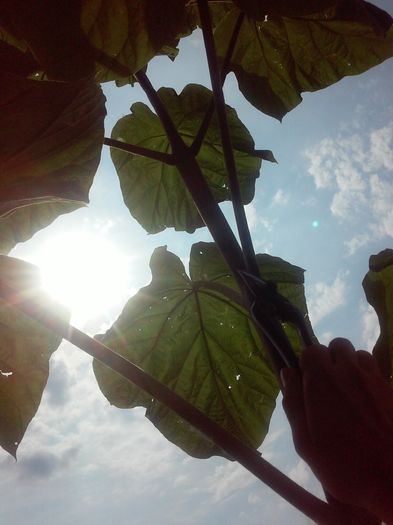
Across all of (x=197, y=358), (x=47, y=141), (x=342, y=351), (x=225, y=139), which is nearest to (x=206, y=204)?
(x=225, y=139)

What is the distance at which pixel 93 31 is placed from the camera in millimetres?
1015

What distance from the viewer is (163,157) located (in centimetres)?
104

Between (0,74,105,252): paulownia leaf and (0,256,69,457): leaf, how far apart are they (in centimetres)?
38

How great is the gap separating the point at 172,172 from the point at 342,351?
1377 millimetres

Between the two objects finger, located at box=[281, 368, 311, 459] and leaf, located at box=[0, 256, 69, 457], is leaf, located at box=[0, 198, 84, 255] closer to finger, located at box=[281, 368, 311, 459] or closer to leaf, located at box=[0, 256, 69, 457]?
leaf, located at box=[0, 256, 69, 457]

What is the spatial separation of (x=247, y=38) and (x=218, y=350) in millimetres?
986

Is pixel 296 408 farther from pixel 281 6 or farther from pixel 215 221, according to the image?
pixel 281 6

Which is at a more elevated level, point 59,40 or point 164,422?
point 59,40

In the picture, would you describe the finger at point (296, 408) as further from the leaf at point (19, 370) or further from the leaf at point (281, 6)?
the leaf at point (281, 6)

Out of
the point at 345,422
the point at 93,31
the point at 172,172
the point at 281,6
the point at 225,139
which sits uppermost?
the point at 172,172

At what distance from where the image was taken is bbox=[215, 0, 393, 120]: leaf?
1423 mm

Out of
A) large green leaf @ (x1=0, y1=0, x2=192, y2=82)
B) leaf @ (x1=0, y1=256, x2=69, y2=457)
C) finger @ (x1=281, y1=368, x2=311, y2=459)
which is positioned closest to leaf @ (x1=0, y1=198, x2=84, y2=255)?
leaf @ (x1=0, y1=256, x2=69, y2=457)

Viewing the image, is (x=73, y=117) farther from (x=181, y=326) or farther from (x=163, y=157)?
(x=181, y=326)

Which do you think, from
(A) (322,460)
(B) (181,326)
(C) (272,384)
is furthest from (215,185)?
(A) (322,460)
